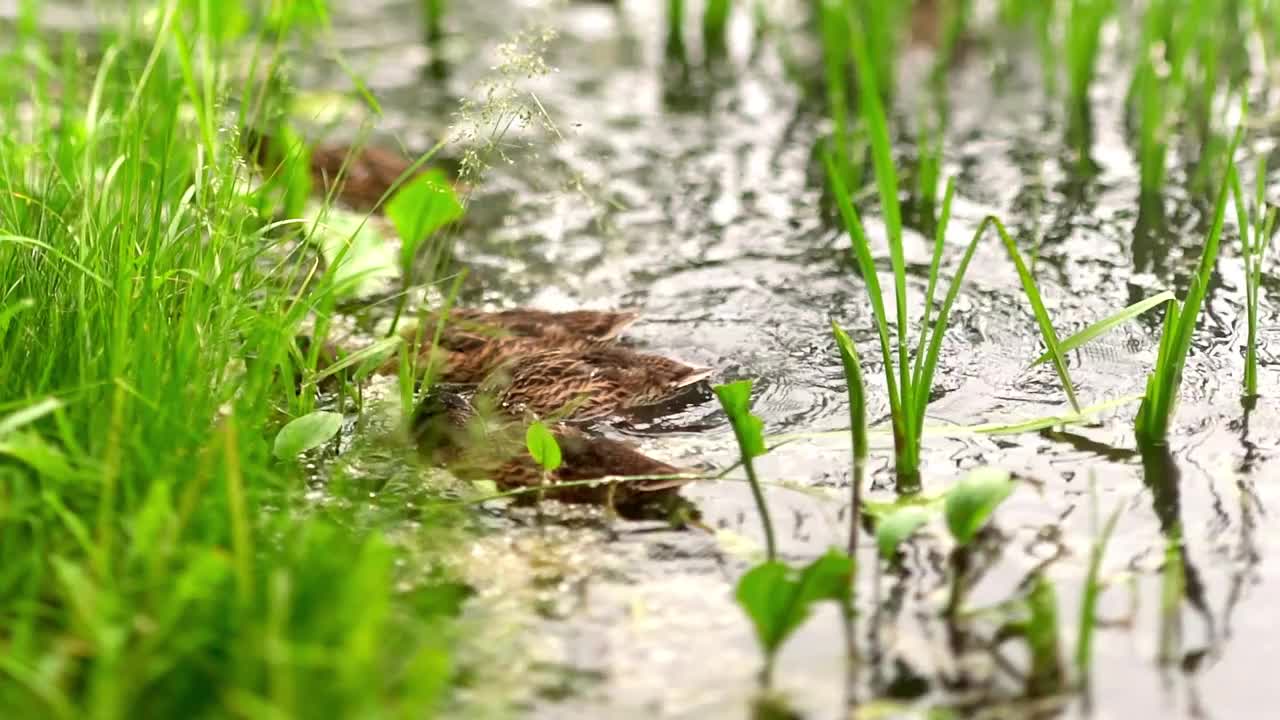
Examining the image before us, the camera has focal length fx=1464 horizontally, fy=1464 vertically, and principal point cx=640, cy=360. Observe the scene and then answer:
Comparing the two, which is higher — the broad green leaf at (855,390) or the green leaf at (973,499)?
the broad green leaf at (855,390)

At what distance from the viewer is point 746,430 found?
3193 mm

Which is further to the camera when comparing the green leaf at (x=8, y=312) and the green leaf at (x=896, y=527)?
the green leaf at (x=8, y=312)

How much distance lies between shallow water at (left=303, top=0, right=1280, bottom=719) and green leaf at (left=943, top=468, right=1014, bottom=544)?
0.15 meters

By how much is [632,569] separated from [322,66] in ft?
16.7

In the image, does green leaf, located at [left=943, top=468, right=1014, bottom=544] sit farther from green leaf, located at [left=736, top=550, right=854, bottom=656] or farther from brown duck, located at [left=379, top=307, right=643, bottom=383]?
brown duck, located at [left=379, top=307, right=643, bottom=383]

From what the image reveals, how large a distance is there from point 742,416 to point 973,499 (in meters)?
0.54

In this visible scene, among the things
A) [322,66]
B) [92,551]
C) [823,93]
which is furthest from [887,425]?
[322,66]

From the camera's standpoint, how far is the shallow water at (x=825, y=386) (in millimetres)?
2752

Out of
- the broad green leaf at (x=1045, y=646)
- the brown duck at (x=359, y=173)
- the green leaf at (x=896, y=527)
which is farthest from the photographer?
the brown duck at (x=359, y=173)

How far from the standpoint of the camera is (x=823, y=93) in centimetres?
718

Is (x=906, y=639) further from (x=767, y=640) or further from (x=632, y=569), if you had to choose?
(x=632, y=569)

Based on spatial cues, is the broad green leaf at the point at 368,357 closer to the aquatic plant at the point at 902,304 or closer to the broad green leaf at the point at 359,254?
the broad green leaf at the point at 359,254

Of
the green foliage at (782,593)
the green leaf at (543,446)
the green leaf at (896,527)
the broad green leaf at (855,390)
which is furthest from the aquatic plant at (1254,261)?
the green leaf at (543,446)

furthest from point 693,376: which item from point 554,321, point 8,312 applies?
point 8,312
